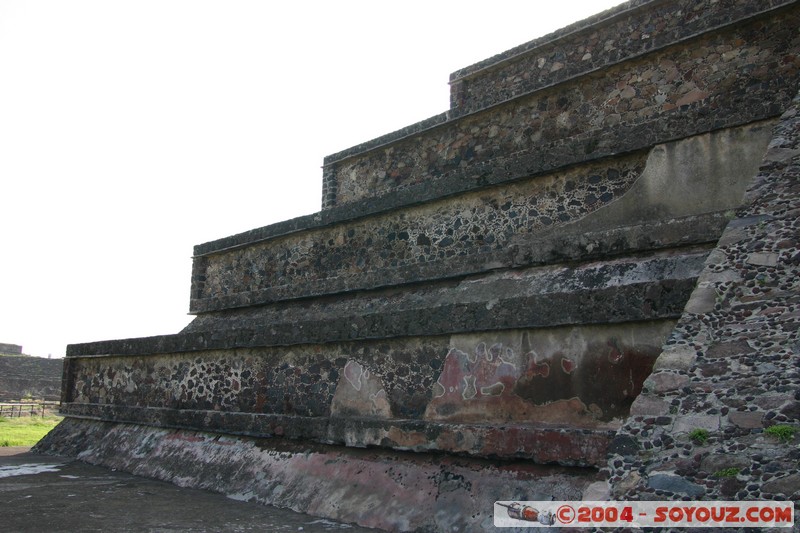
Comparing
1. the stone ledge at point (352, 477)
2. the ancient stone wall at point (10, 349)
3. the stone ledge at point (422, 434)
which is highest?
the ancient stone wall at point (10, 349)

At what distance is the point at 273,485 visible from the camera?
6.15 m

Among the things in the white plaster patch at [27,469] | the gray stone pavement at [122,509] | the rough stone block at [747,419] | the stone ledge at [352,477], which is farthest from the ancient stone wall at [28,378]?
the rough stone block at [747,419]

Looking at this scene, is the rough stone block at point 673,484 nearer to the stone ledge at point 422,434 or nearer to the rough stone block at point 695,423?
the rough stone block at point 695,423

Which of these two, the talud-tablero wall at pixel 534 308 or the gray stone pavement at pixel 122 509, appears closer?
the talud-tablero wall at pixel 534 308

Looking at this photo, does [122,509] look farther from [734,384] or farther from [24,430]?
[24,430]

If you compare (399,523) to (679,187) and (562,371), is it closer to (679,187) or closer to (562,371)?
(562,371)

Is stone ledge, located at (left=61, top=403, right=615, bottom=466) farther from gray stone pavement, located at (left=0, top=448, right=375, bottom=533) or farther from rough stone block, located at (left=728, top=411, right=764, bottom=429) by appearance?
rough stone block, located at (left=728, top=411, right=764, bottom=429)

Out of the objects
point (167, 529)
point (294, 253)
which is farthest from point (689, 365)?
point (294, 253)

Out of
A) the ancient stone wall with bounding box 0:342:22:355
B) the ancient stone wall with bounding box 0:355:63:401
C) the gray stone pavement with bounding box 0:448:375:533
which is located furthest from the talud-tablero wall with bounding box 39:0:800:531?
the ancient stone wall with bounding box 0:342:22:355

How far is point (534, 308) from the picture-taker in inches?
193

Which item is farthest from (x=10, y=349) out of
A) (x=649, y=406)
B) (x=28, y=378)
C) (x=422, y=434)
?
(x=649, y=406)

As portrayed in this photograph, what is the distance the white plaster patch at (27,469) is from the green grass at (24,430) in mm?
2953

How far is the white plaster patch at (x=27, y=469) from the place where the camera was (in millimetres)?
7734

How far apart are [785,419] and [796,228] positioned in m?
1.05
